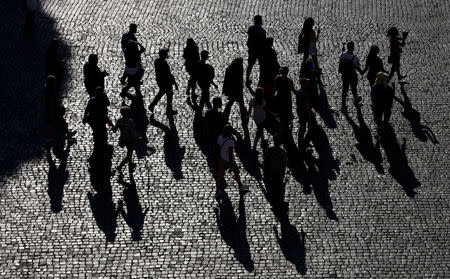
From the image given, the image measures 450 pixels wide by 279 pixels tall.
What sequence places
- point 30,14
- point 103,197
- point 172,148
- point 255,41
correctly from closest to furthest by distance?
point 103,197 < point 172,148 < point 255,41 < point 30,14

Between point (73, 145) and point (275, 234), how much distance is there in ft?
17.9

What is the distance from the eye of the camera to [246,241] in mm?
17922

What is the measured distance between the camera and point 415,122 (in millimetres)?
22812

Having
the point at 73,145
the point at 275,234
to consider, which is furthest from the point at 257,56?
the point at 275,234

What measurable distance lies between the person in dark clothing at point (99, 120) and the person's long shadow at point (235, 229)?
271cm

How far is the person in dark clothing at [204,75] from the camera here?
22.5 m

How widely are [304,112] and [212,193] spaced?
10.4ft

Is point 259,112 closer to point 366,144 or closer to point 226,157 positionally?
point 226,157

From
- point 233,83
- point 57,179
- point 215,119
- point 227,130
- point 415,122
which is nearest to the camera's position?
point 227,130

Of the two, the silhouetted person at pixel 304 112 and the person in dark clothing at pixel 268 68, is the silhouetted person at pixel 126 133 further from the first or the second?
the person in dark clothing at pixel 268 68

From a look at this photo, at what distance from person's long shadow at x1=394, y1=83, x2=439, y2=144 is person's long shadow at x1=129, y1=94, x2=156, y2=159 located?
5.88m

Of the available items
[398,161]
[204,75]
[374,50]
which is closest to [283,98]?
[204,75]

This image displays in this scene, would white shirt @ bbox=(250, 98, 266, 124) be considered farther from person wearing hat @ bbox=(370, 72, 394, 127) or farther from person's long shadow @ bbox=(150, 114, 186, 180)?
person wearing hat @ bbox=(370, 72, 394, 127)

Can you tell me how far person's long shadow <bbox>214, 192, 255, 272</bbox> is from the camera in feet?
57.2
